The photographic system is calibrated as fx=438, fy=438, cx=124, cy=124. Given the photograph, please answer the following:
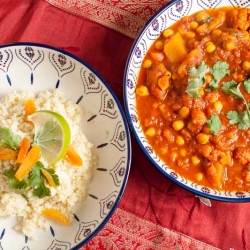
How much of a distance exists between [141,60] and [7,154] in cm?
156

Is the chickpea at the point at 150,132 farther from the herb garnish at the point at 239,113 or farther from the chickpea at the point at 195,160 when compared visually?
the herb garnish at the point at 239,113

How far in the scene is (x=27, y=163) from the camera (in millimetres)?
3707

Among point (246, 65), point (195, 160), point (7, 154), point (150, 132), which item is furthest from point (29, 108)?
point (246, 65)

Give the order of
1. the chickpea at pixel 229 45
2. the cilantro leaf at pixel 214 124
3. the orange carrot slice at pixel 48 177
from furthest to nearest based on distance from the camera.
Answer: the chickpea at pixel 229 45 < the cilantro leaf at pixel 214 124 < the orange carrot slice at pixel 48 177

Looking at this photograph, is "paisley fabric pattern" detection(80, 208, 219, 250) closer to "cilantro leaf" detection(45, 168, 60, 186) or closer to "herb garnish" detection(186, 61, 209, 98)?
"cilantro leaf" detection(45, 168, 60, 186)

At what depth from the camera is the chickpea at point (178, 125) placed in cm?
412

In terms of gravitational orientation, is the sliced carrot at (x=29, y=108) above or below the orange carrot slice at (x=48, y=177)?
above

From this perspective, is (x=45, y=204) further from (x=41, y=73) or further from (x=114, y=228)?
(x=41, y=73)

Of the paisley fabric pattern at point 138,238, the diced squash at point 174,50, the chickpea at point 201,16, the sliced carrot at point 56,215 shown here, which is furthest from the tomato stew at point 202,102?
the sliced carrot at point 56,215

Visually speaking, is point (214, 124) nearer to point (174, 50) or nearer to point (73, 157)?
point (174, 50)

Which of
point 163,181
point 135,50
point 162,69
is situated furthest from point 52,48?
point 163,181

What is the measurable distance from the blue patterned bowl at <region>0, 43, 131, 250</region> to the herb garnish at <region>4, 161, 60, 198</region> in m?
0.44

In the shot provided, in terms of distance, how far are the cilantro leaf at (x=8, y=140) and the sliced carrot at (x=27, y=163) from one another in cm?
17

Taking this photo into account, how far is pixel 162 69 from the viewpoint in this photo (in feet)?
13.7
